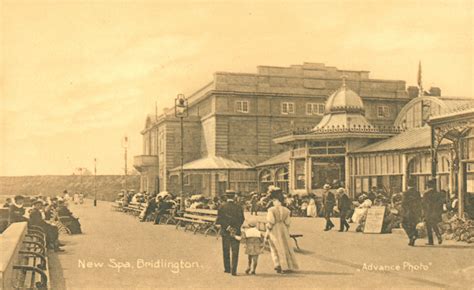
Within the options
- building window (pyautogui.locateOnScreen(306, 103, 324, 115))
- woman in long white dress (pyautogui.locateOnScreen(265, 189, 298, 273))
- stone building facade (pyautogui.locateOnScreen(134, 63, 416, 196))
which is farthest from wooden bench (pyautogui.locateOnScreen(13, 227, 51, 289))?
building window (pyautogui.locateOnScreen(306, 103, 324, 115))

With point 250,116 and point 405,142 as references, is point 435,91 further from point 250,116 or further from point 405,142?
point 405,142

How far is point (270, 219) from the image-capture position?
460 inches

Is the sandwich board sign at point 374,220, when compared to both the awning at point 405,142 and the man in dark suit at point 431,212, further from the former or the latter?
the awning at point 405,142

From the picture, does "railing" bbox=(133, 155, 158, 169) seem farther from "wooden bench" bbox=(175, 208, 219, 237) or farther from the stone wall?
the stone wall

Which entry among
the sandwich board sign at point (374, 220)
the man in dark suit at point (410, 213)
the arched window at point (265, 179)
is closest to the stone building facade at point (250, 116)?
the arched window at point (265, 179)

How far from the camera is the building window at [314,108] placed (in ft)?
172

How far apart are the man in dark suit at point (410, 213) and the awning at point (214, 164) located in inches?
1122

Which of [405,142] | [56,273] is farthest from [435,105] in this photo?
[56,273]

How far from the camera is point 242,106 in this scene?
50875 millimetres

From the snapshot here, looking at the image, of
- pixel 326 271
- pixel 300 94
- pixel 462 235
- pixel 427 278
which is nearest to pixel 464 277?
pixel 427 278

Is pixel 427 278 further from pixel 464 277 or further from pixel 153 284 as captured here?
pixel 153 284

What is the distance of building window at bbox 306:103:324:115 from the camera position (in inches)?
2058

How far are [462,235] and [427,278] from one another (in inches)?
252

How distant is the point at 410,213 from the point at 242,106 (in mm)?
35379
